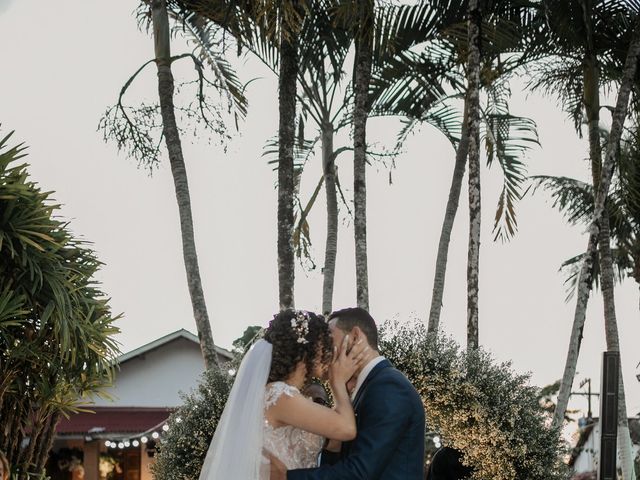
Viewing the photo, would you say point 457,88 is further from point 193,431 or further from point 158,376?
point 158,376

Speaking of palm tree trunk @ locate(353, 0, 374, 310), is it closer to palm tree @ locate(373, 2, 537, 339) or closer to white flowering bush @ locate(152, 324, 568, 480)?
palm tree @ locate(373, 2, 537, 339)

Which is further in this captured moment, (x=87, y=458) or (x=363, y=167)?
(x=87, y=458)

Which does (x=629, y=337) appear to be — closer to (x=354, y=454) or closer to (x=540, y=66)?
(x=540, y=66)

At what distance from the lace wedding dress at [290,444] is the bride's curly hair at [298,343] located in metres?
0.10

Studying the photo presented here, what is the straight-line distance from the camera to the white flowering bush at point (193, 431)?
9789mm

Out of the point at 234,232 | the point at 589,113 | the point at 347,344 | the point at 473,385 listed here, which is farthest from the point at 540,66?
the point at 347,344

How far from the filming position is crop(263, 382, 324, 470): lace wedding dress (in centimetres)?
520

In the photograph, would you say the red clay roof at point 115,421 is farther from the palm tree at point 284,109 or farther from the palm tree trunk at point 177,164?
the palm tree at point 284,109

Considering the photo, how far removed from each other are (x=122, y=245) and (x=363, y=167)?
6.24 metres

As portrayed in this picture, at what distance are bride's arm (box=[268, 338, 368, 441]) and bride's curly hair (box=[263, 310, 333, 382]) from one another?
0.10 m

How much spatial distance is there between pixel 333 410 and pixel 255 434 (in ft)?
1.61

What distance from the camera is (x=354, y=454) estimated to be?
15.6 ft

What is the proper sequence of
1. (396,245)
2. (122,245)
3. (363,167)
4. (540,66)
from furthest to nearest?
(396,245) < (122,245) < (540,66) < (363,167)

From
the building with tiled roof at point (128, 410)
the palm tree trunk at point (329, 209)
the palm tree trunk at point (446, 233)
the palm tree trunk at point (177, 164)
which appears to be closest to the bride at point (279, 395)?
the palm tree trunk at point (177, 164)
